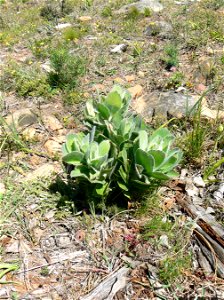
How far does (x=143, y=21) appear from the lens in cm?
582

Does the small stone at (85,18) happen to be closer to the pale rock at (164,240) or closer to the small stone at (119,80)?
the small stone at (119,80)

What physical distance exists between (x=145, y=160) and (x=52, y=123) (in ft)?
5.44

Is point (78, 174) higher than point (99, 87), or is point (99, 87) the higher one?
point (78, 174)

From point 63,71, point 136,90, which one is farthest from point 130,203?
point 63,71

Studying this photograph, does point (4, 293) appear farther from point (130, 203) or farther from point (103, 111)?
point (103, 111)

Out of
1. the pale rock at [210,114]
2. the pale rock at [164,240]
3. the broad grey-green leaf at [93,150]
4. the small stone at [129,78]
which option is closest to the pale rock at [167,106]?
the pale rock at [210,114]

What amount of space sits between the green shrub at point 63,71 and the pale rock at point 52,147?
0.89 m

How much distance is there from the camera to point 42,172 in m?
3.15

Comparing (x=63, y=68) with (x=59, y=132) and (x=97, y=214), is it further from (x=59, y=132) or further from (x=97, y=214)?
(x=97, y=214)

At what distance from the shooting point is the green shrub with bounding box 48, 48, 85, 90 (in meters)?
4.16

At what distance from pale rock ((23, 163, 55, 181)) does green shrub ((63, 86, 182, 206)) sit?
52 centimetres

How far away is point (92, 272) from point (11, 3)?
22.2 feet

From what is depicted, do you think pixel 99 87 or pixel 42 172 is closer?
pixel 42 172

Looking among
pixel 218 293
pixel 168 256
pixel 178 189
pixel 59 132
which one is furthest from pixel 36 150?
pixel 218 293
